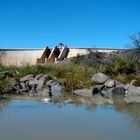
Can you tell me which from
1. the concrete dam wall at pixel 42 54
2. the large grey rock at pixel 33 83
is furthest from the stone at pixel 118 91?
the concrete dam wall at pixel 42 54

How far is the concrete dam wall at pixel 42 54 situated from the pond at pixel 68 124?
27.5 meters

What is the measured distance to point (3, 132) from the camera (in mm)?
4996

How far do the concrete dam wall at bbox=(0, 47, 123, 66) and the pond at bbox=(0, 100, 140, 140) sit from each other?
27541mm

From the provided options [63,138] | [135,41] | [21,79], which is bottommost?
[63,138]

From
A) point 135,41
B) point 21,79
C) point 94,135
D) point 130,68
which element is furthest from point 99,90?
point 135,41

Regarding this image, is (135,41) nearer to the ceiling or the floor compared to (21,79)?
nearer to the ceiling

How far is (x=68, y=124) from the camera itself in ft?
19.1

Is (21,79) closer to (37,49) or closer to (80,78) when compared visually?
(80,78)

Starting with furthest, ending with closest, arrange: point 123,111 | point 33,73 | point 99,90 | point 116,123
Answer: point 33,73, point 99,90, point 123,111, point 116,123

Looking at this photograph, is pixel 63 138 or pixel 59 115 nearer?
pixel 63 138

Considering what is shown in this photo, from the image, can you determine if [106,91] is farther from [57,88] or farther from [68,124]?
[68,124]

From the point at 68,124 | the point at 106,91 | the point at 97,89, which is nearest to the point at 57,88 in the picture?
the point at 97,89

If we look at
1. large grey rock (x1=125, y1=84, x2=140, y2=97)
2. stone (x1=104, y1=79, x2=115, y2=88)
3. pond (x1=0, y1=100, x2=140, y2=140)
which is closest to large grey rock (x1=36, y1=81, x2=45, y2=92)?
stone (x1=104, y1=79, x2=115, y2=88)

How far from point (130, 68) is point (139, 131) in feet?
41.1
